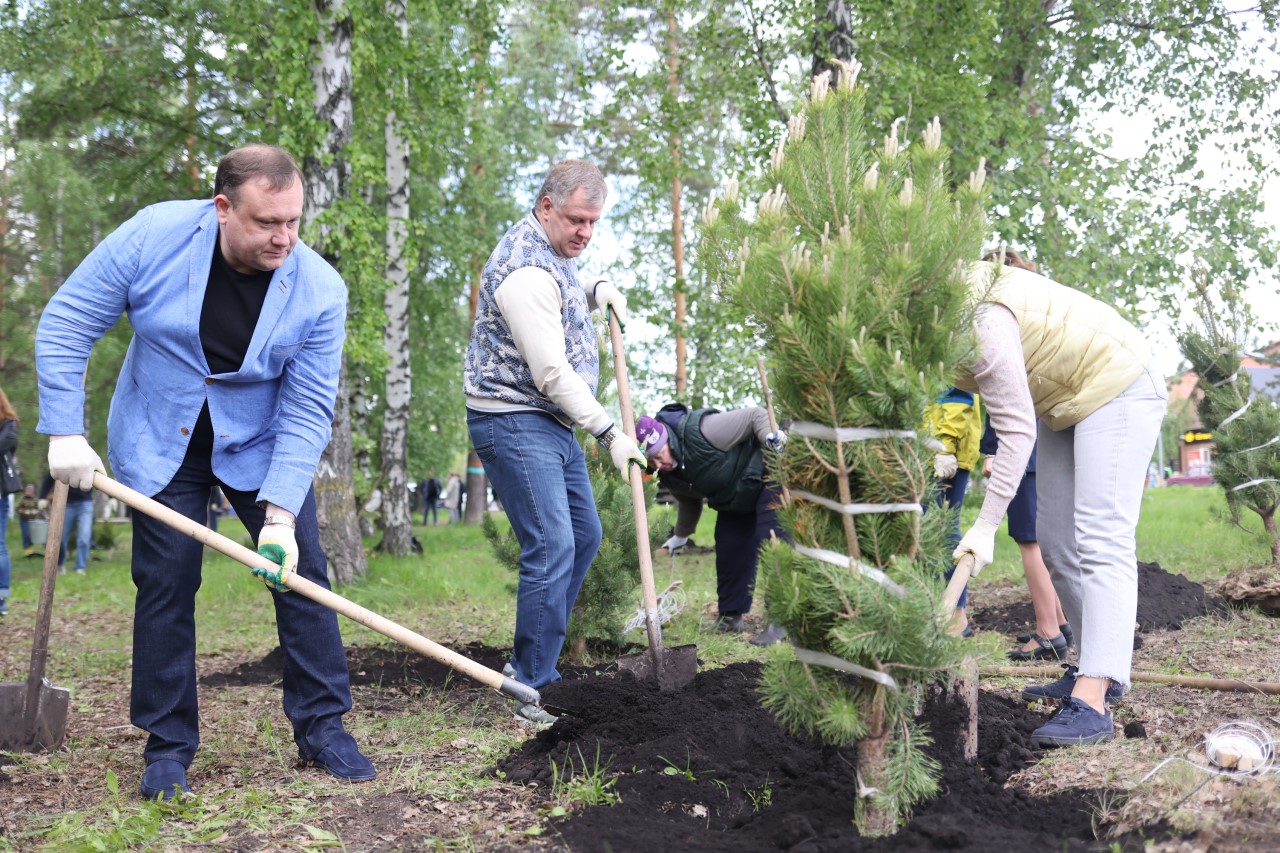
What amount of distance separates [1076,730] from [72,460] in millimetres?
3154

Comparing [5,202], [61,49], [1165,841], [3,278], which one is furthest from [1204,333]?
[5,202]

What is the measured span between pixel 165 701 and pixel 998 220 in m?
8.97

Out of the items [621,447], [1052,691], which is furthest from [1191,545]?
[621,447]

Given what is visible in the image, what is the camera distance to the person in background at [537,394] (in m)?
3.76

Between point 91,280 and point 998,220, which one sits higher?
point 998,220

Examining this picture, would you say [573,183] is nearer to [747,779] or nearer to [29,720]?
[747,779]

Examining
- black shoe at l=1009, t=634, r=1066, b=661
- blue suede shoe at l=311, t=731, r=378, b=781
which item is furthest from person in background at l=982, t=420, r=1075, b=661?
blue suede shoe at l=311, t=731, r=378, b=781

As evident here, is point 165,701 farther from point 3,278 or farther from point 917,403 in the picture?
point 3,278

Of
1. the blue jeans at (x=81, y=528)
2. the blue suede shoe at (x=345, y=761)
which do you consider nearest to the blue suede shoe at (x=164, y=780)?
the blue suede shoe at (x=345, y=761)

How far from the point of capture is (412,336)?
17562mm

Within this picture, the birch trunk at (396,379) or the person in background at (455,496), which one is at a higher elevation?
the birch trunk at (396,379)

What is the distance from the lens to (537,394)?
12.8 feet

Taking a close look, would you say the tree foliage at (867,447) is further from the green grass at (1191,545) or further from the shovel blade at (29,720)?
the green grass at (1191,545)

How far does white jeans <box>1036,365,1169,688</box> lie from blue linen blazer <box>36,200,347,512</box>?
2.50 meters
